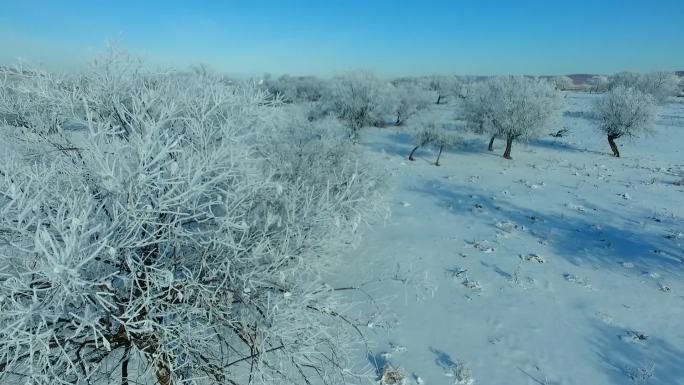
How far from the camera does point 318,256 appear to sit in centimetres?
507

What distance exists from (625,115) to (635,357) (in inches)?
1023

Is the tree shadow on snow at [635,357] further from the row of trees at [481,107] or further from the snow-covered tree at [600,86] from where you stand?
the snow-covered tree at [600,86]

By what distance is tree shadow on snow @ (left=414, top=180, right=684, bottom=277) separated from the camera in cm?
1054

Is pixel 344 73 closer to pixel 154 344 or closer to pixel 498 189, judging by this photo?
pixel 498 189

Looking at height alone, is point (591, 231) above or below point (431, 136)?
below

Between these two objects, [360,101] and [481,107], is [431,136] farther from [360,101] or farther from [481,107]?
[360,101]

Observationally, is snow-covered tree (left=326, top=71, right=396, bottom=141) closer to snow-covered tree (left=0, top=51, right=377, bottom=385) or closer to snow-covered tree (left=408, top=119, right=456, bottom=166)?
snow-covered tree (left=408, top=119, right=456, bottom=166)

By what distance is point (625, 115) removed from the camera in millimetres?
26453

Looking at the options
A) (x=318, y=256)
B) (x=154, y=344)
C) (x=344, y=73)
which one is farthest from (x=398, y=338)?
(x=344, y=73)

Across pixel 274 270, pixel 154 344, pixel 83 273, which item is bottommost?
pixel 154 344

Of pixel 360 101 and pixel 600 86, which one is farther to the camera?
pixel 600 86

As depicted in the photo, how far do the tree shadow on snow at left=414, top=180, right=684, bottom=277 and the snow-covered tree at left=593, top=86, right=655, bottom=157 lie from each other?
620 inches

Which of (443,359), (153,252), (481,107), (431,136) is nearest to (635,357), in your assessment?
(443,359)

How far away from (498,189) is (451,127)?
16.6 m
